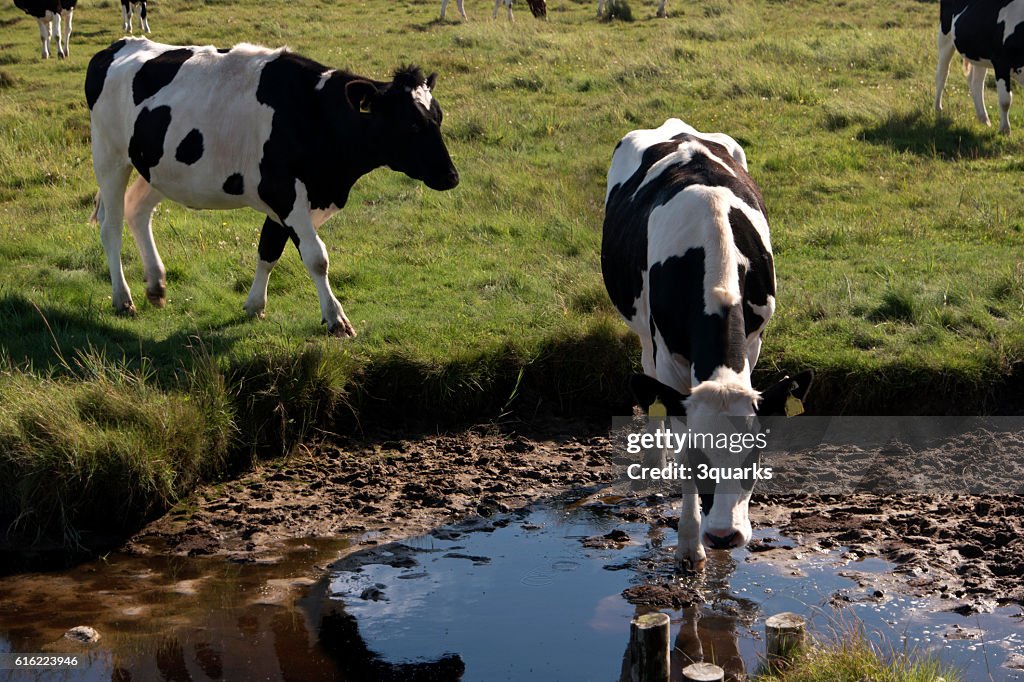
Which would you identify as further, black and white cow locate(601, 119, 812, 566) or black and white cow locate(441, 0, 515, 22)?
black and white cow locate(441, 0, 515, 22)

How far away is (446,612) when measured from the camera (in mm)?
6605

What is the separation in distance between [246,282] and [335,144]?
185cm

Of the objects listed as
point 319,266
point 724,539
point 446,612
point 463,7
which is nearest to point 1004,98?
point 319,266

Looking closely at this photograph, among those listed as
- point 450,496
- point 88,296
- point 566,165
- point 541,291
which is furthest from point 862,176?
point 88,296

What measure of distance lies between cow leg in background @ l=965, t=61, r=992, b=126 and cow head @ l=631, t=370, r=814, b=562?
37.7ft

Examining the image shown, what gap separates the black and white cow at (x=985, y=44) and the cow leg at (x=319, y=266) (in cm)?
1001

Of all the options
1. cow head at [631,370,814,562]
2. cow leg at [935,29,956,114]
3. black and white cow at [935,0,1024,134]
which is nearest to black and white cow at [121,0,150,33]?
cow leg at [935,29,956,114]

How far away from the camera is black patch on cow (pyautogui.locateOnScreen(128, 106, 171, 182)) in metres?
10.1

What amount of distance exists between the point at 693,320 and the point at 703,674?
2.11 metres

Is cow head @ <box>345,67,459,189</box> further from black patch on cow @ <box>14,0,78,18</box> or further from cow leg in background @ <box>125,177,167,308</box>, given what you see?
black patch on cow @ <box>14,0,78,18</box>

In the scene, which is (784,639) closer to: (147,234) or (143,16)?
(147,234)

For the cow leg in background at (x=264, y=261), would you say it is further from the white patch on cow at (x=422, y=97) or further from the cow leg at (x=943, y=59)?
the cow leg at (x=943, y=59)

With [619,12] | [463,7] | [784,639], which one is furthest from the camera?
[463,7]

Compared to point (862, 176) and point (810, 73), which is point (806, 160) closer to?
point (862, 176)
